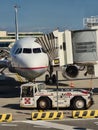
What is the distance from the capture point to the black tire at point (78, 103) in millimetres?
28469

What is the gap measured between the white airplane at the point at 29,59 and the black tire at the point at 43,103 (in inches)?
205

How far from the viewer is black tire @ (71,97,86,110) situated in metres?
28.5

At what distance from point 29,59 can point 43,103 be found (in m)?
6.37

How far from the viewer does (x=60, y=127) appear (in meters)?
22.6

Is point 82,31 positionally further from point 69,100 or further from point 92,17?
point 92,17

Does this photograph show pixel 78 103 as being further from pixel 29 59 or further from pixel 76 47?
pixel 29 59

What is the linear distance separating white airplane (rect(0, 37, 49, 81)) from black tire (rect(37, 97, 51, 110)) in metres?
5.21

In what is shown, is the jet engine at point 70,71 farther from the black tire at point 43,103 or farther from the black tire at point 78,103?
the black tire at point 43,103

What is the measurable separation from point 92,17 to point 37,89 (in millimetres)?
16009

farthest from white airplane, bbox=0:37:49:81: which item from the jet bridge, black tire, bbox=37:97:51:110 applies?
black tire, bbox=37:97:51:110


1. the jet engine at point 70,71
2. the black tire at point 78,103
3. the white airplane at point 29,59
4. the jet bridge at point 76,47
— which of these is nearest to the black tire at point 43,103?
the black tire at point 78,103

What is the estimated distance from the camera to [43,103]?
94.1 feet

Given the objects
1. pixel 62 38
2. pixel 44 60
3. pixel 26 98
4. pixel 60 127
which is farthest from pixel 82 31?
pixel 60 127

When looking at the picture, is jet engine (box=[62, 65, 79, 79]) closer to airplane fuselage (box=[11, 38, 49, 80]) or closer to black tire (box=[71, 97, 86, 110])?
airplane fuselage (box=[11, 38, 49, 80])
